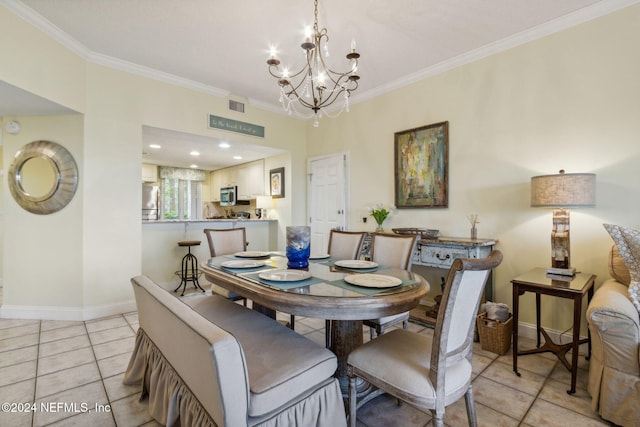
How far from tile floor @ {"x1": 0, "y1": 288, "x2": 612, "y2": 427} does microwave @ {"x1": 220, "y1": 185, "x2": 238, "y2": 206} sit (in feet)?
15.5

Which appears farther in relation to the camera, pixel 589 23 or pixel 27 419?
pixel 589 23

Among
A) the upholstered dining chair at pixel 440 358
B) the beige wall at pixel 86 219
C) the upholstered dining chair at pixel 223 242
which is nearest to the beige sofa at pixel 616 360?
the upholstered dining chair at pixel 440 358

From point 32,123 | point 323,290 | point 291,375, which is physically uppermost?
point 32,123

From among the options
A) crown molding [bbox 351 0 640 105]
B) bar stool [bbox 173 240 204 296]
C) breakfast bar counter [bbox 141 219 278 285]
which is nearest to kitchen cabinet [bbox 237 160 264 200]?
breakfast bar counter [bbox 141 219 278 285]

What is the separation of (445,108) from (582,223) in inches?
68.8

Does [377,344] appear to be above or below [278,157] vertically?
below

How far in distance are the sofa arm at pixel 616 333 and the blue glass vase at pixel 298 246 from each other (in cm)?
172

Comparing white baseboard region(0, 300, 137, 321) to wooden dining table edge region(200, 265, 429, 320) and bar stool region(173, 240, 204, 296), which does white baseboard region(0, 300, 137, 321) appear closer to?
bar stool region(173, 240, 204, 296)

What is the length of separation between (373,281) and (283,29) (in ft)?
8.00

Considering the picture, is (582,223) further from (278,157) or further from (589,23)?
(278,157)

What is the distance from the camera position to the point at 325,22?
262 cm

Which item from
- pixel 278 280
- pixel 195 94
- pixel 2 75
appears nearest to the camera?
pixel 278 280

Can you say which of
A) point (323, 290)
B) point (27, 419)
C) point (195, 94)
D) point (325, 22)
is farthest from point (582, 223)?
point (195, 94)

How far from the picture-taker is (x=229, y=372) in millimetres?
1001
